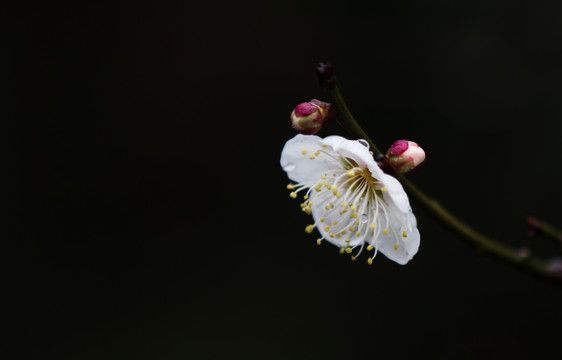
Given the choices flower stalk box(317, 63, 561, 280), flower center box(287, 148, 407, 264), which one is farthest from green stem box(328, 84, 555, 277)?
flower center box(287, 148, 407, 264)

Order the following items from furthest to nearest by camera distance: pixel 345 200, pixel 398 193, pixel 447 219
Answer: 1. pixel 345 200
2. pixel 447 219
3. pixel 398 193

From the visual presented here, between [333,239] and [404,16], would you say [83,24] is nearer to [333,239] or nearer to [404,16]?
[404,16]

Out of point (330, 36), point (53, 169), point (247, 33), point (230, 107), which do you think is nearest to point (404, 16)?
point (330, 36)

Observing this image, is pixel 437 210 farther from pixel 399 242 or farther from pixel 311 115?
pixel 311 115

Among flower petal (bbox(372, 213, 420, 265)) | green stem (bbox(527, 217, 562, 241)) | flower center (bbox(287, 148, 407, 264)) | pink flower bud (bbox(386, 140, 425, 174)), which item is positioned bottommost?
green stem (bbox(527, 217, 562, 241))

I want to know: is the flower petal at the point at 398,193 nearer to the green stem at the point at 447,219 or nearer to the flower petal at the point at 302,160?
the green stem at the point at 447,219

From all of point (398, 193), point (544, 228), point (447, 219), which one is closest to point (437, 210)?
point (447, 219)

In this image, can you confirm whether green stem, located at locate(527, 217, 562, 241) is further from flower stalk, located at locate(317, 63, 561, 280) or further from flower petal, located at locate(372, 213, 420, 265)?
flower petal, located at locate(372, 213, 420, 265)

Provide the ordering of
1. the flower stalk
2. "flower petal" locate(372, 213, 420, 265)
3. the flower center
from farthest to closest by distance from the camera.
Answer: the flower center, "flower petal" locate(372, 213, 420, 265), the flower stalk
